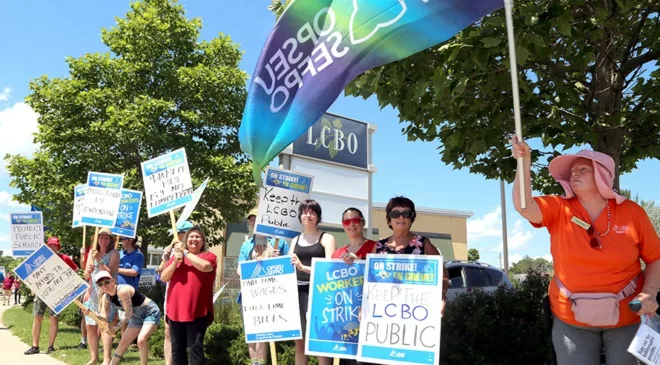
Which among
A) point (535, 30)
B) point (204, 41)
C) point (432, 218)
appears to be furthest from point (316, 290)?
point (432, 218)

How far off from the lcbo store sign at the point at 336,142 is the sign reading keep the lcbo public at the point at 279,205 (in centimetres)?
587

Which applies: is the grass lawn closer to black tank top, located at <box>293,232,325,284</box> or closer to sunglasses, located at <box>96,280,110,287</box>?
sunglasses, located at <box>96,280,110,287</box>

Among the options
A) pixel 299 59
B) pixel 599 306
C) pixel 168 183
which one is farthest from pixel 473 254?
pixel 599 306

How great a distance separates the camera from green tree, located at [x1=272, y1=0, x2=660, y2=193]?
475 centimetres

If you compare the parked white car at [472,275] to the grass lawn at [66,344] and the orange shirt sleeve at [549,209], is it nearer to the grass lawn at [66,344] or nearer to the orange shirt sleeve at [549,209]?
the grass lawn at [66,344]

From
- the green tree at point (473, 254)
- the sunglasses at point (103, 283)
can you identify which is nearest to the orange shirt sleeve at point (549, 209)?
the sunglasses at point (103, 283)

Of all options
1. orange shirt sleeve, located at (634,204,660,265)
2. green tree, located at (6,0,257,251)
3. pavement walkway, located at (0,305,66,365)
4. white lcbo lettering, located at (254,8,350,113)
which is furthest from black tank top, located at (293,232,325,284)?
green tree, located at (6,0,257,251)

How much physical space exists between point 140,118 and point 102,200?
735cm

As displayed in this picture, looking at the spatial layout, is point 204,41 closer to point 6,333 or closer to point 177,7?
point 177,7

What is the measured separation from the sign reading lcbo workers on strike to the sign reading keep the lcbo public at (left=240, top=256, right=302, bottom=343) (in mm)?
3647

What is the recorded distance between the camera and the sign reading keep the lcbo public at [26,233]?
10.4 metres

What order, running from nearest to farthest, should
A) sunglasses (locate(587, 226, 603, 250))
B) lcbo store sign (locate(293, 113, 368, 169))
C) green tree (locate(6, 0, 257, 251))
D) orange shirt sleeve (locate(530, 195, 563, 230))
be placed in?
sunglasses (locate(587, 226, 603, 250)), orange shirt sleeve (locate(530, 195, 563, 230)), lcbo store sign (locate(293, 113, 368, 169)), green tree (locate(6, 0, 257, 251))

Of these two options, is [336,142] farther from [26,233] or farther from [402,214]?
[402,214]

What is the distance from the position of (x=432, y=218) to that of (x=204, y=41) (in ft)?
141
